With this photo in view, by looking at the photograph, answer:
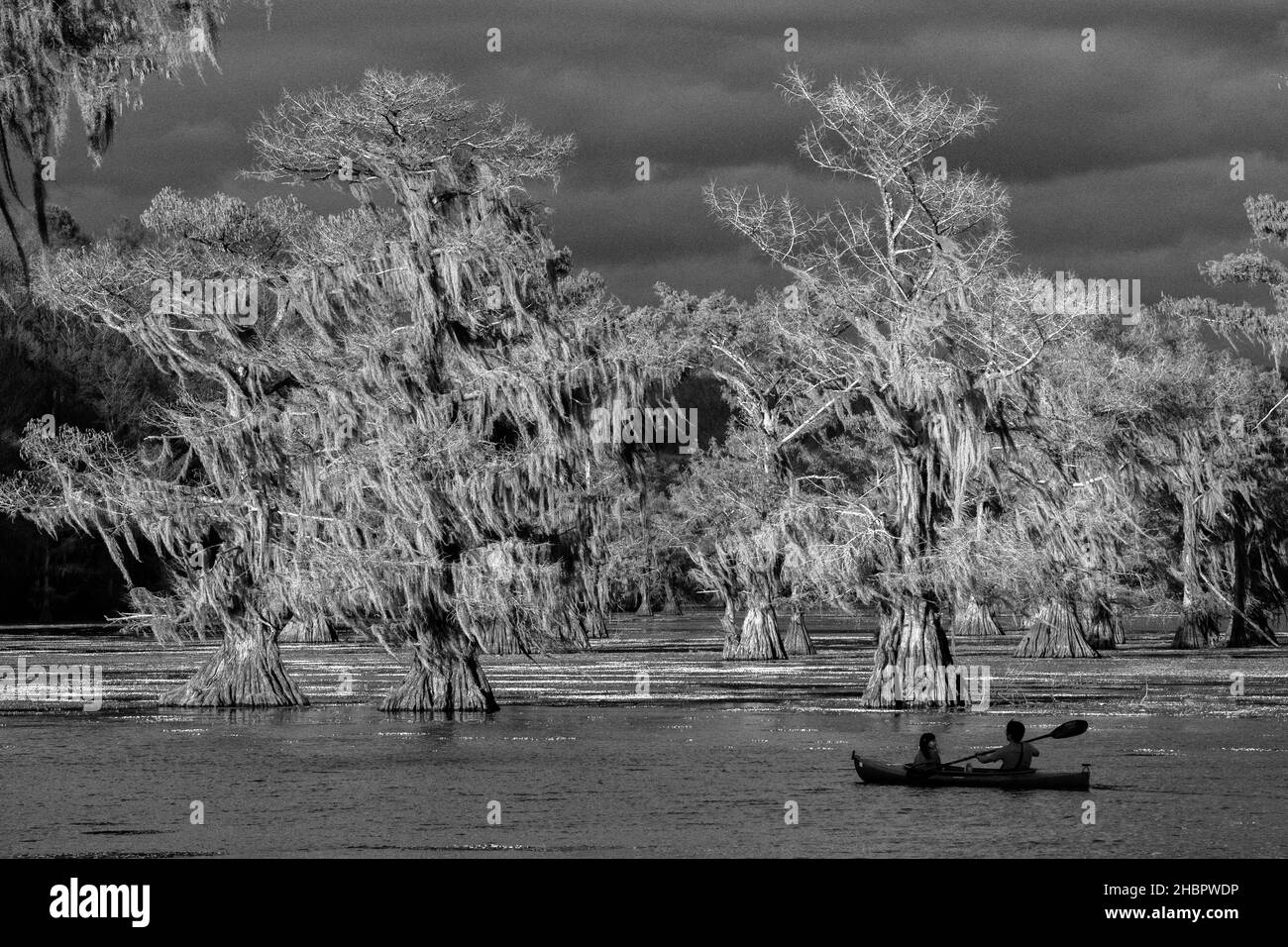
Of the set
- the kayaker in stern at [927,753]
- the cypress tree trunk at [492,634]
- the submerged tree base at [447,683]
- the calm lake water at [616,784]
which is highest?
the cypress tree trunk at [492,634]

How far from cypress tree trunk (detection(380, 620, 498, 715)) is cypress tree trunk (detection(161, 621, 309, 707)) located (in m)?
2.70

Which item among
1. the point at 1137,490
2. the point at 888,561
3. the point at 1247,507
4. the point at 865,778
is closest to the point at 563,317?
the point at 888,561

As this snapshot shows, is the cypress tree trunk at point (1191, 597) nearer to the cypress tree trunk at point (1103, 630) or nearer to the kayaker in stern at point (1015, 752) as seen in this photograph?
the cypress tree trunk at point (1103, 630)

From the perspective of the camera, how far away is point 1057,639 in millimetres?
56469

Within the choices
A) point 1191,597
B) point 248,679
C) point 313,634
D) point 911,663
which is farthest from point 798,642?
point 248,679

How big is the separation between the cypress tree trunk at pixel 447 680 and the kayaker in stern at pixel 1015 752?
39.4ft

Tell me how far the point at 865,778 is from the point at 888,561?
9.76m

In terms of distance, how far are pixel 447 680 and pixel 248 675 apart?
4.46 m

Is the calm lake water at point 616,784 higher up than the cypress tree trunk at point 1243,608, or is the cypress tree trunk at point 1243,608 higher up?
the cypress tree trunk at point 1243,608

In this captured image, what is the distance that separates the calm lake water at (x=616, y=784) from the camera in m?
22.5

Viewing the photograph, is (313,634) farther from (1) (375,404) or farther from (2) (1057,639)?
(1) (375,404)

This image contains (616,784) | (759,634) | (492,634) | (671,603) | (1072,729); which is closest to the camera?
(616,784)

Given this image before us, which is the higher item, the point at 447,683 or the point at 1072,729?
the point at 447,683

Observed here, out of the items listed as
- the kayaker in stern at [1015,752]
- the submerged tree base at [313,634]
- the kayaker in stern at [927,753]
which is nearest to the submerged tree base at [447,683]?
the kayaker in stern at [927,753]
